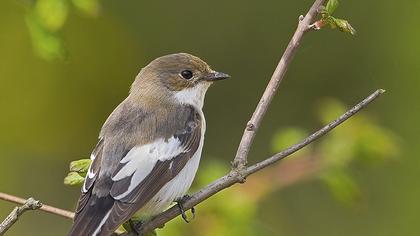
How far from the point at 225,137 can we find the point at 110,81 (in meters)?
0.97

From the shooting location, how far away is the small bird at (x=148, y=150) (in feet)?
12.3

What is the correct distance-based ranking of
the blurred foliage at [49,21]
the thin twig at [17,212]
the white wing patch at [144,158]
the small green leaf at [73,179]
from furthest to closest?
the blurred foliage at [49,21]
the white wing patch at [144,158]
the small green leaf at [73,179]
the thin twig at [17,212]

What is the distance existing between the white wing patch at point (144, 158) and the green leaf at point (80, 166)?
0.56ft

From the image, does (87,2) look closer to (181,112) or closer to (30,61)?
(181,112)

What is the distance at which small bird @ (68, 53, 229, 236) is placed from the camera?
3756mm

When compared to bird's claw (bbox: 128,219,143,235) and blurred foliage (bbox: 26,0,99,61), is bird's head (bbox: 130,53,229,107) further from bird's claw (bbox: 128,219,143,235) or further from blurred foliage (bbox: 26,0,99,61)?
bird's claw (bbox: 128,219,143,235)

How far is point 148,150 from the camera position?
13.3ft

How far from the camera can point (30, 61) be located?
24.8ft

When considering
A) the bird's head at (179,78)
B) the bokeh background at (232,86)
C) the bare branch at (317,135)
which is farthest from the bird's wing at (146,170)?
the bokeh background at (232,86)

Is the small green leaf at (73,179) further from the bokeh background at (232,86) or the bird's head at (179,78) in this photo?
the bokeh background at (232,86)

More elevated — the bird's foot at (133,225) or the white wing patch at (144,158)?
the white wing patch at (144,158)

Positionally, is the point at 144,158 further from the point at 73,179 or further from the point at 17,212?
the point at 17,212

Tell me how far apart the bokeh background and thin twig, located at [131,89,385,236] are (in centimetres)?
353

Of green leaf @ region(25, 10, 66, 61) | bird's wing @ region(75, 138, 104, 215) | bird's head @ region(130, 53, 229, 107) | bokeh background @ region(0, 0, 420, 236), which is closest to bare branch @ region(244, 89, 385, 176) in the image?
bird's wing @ region(75, 138, 104, 215)
